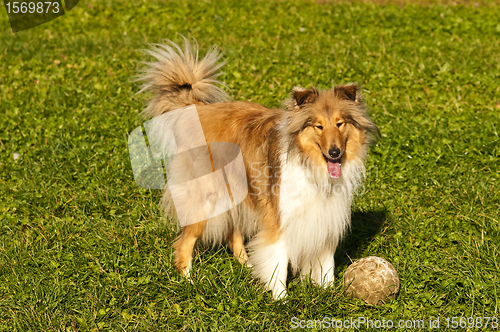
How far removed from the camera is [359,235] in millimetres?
5504

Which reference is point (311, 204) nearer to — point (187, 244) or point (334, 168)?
point (334, 168)

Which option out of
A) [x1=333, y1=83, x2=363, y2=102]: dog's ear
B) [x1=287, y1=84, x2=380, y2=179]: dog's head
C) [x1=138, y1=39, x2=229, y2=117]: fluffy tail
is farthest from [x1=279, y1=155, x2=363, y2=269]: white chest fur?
[x1=138, y1=39, x2=229, y2=117]: fluffy tail

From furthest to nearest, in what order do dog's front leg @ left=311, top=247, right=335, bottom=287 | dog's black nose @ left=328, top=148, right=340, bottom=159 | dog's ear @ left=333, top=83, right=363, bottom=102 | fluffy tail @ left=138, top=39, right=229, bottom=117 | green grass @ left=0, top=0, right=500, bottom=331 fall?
fluffy tail @ left=138, top=39, right=229, bottom=117, dog's front leg @ left=311, top=247, right=335, bottom=287, green grass @ left=0, top=0, right=500, bottom=331, dog's ear @ left=333, top=83, right=363, bottom=102, dog's black nose @ left=328, top=148, right=340, bottom=159

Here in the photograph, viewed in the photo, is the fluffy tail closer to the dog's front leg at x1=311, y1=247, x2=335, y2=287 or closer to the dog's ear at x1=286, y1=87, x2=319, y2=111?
the dog's ear at x1=286, y1=87, x2=319, y2=111

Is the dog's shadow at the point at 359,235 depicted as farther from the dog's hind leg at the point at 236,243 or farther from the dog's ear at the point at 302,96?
the dog's ear at the point at 302,96

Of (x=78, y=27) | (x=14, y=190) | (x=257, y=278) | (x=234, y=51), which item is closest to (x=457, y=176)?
(x=257, y=278)

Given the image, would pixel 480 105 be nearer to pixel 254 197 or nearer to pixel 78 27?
pixel 254 197

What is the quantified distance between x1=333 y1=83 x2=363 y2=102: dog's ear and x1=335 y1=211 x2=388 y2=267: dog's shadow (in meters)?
1.64

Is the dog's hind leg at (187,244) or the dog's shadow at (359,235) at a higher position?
the dog's hind leg at (187,244)

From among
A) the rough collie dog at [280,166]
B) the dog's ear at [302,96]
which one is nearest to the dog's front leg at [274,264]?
the rough collie dog at [280,166]

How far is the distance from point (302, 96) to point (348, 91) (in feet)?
1.31

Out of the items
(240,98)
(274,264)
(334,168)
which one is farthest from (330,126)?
(240,98)

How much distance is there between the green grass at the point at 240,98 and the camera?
442 cm

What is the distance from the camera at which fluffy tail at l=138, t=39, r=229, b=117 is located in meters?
5.17
